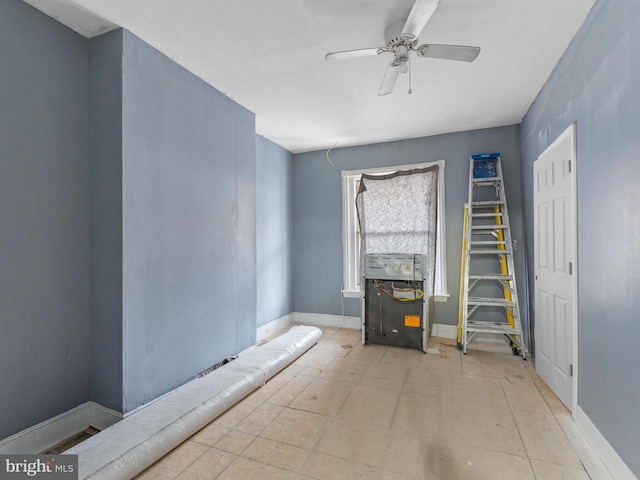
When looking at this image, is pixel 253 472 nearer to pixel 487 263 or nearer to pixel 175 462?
pixel 175 462

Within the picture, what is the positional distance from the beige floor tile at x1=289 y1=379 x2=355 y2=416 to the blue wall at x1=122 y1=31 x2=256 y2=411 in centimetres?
91

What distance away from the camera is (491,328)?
3.35 m

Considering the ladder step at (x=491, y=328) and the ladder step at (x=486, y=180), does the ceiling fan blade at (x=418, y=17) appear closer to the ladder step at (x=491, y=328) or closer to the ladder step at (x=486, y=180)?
the ladder step at (x=486, y=180)

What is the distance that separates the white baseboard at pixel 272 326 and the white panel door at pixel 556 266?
3.00m

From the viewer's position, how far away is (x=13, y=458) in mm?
1652

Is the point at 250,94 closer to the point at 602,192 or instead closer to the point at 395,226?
the point at 395,226

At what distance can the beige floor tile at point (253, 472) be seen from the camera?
1629 millimetres

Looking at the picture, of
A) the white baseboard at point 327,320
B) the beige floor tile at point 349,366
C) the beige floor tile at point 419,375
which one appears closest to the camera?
the beige floor tile at point 419,375

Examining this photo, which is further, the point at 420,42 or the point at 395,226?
the point at 395,226

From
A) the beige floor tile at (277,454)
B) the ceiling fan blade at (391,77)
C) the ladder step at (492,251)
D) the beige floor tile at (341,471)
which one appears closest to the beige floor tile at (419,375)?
the beige floor tile at (341,471)

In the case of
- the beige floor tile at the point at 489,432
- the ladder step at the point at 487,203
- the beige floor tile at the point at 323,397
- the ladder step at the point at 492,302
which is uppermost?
the ladder step at the point at 487,203

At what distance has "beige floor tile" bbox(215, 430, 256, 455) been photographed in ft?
6.10

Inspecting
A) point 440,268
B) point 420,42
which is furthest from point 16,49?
point 440,268

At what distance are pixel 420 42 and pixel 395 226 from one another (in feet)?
7.86
